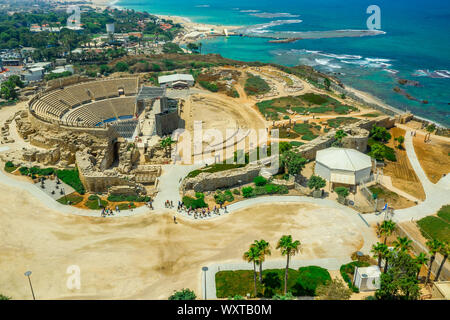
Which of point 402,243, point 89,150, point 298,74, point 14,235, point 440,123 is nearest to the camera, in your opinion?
point 402,243

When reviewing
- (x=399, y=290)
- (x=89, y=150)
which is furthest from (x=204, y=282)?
(x=89, y=150)

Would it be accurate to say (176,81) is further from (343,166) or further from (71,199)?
(343,166)

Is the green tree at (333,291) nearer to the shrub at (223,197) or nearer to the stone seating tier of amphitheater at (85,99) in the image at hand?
the shrub at (223,197)

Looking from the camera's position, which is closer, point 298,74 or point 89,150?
point 89,150

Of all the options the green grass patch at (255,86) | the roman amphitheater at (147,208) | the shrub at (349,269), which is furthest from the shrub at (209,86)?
the shrub at (349,269)

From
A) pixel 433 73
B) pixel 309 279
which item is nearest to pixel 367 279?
pixel 309 279

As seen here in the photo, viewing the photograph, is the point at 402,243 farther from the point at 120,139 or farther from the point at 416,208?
the point at 120,139
